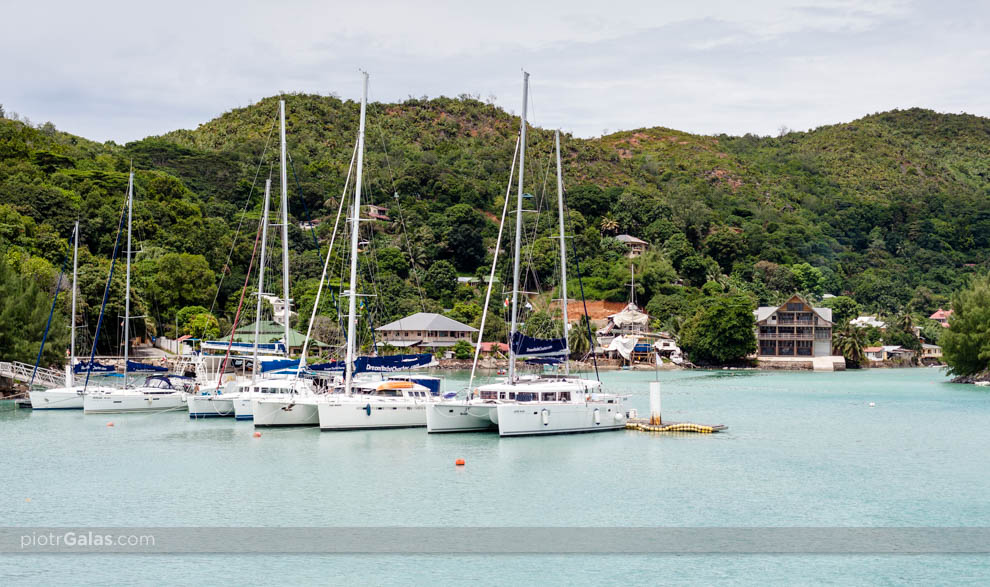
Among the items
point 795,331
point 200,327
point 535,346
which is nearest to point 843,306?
point 795,331

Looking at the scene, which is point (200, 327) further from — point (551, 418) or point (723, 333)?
point (723, 333)

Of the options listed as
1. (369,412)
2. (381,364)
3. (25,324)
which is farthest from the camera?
(25,324)

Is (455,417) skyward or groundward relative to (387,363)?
groundward

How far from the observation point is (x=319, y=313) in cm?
8850

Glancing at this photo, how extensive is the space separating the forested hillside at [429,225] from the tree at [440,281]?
0.66 feet

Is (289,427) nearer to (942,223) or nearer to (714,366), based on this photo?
(714,366)

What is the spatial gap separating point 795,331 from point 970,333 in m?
36.5

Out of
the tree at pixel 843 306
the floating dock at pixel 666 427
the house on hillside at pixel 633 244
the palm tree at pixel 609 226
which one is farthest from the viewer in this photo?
the palm tree at pixel 609 226

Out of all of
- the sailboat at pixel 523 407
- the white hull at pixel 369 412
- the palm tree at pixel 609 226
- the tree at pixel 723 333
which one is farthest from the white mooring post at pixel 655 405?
the palm tree at pixel 609 226

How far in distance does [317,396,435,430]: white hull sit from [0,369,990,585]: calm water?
0.56 m

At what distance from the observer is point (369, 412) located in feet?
117

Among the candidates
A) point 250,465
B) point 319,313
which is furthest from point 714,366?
point 250,465

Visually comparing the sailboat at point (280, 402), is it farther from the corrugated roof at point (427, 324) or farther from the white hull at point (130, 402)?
the corrugated roof at point (427, 324)

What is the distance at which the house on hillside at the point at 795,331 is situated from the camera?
105 meters
